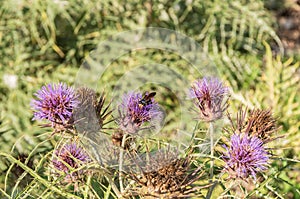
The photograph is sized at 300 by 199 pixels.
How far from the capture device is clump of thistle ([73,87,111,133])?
2.47ft

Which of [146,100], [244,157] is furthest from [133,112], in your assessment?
[244,157]

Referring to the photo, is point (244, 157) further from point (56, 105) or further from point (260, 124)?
point (56, 105)

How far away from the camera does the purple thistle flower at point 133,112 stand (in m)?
0.75

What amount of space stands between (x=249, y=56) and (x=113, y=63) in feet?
1.86

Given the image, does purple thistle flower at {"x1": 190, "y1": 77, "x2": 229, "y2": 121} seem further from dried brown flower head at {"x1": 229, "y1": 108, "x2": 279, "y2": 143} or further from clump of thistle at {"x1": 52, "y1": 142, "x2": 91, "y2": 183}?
clump of thistle at {"x1": 52, "y1": 142, "x2": 91, "y2": 183}

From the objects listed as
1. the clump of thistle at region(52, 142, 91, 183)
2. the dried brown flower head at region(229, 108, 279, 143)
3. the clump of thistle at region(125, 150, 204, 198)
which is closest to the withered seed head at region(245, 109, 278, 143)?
the dried brown flower head at region(229, 108, 279, 143)

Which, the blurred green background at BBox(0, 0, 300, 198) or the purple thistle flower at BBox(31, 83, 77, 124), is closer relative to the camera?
the purple thistle flower at BBox(31, 83, 77, 124)

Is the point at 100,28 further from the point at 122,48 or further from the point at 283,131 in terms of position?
the point at 283,131

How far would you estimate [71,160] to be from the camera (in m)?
0.80

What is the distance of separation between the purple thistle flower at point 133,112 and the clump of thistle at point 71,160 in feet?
0.25

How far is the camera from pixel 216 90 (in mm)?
787

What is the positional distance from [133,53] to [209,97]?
1.52 m

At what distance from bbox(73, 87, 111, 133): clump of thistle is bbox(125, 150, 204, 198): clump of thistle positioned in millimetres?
86

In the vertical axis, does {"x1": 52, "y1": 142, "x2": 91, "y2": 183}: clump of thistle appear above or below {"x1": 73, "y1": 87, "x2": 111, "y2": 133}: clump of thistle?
below
